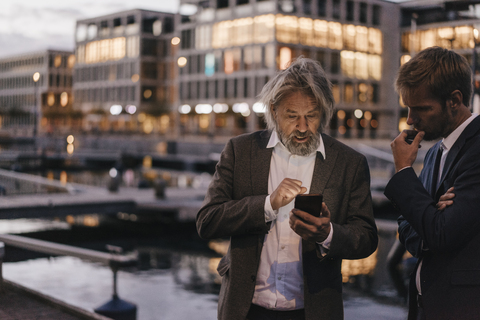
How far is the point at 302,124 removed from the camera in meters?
2.60

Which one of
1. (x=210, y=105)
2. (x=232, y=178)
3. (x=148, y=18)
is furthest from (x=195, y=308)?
(x=148, y=18)

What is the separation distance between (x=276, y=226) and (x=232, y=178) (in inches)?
12.3

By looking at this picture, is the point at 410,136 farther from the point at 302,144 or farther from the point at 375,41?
the point at 375,41

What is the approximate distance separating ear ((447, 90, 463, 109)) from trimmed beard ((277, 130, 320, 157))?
1.97 feet

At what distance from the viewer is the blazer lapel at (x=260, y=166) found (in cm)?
270

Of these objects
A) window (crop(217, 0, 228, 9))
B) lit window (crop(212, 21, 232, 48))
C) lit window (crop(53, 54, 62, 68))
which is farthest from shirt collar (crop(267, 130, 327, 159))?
lit window (crop(53, 54, 62, 68))

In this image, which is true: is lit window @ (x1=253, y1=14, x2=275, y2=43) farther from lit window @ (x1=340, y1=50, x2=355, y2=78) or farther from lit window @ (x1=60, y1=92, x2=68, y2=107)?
lit window @ (x1=60, y1=92, x2=68, y2=107)

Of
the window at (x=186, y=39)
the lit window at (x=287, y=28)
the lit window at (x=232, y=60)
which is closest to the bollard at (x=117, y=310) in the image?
the lit window at (x=287, y=28)

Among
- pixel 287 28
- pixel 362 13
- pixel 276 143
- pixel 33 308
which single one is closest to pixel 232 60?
pixel 287 28

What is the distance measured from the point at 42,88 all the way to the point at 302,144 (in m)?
118

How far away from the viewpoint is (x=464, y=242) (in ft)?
7.53

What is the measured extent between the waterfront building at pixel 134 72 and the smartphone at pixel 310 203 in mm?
80868

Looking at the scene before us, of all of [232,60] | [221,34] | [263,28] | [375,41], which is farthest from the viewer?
[221,34]

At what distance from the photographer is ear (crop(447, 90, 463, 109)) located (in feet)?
7.88
